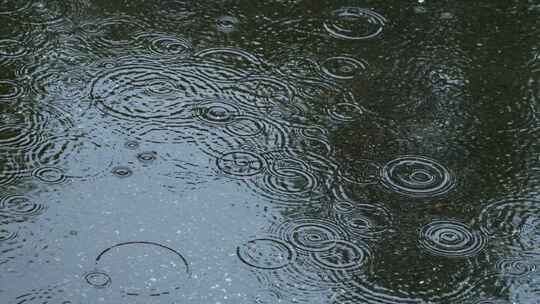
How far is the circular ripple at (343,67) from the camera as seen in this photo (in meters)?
5.81

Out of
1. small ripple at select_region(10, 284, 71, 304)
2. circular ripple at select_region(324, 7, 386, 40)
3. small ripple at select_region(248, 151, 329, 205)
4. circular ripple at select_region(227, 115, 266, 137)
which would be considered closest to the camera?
small ripple at select_region(10, 284, 71, 304)

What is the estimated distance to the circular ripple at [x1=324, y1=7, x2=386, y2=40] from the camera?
6.14 m

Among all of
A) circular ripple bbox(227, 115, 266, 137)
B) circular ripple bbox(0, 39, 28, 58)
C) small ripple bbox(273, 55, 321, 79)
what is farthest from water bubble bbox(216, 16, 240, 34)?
circular ripple bbox(0, 39, 28, 58)

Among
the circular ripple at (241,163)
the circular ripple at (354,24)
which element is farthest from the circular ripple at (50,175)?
the circular ripple at (354,24)

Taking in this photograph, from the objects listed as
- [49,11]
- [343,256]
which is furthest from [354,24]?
[343,256]

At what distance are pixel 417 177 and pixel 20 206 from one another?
1977 mm

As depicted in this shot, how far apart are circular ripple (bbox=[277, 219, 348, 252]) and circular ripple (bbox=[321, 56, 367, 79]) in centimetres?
127

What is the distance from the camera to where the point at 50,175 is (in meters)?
5.00

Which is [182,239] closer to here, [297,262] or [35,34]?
[297,262]

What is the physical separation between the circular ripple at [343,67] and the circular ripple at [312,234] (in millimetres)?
1274

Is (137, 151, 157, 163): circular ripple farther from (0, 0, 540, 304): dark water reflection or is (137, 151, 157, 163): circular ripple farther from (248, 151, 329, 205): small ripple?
(248, 151, 329, 205): small ripple

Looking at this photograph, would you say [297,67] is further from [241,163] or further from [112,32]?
[112,32]

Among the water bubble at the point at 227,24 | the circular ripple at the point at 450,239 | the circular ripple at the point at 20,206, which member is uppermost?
the water bubble at the point at 227,24

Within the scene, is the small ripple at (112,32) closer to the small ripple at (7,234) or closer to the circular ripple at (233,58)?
the circular ripple at (233,58)
